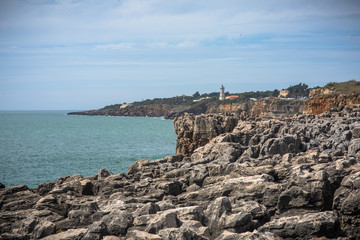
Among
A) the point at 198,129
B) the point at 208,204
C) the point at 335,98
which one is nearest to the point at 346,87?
the point at 335,98

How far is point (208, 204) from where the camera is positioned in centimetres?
1861

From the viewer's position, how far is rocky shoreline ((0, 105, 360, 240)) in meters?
14.4

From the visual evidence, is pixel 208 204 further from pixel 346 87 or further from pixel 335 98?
pixel 346 87

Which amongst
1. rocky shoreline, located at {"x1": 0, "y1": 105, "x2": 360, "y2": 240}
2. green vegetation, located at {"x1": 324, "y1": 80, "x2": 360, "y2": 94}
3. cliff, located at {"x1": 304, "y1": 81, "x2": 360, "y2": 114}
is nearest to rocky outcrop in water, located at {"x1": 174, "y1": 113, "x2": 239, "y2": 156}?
rocky shoreline, located at {"x1": 0, "y1": 105, "x2": 360, "y2": 240}

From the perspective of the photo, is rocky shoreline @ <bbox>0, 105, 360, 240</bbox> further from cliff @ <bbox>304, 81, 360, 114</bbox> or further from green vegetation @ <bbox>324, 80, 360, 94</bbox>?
green vegetation @ <bbox>324, 80, 360, 94</bbox>

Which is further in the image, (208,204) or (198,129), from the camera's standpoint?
(198,129)

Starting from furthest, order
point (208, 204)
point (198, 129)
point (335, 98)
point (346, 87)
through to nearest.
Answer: point (346, 87) < point (335, 98) < point (198, 129) < point (208, 204)

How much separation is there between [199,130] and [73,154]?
34.3 m

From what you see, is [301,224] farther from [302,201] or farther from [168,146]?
[168,146]

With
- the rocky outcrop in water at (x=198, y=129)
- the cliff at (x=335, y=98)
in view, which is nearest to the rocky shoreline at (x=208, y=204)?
the rocky outcrop in water at (x=198, y=129)

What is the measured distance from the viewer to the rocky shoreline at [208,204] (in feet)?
47.3

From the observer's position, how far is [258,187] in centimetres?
1842

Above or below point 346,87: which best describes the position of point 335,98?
below

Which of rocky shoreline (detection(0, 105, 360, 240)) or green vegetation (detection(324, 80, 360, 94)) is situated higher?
green vegetation (detection(324, 80, 360, 94))
